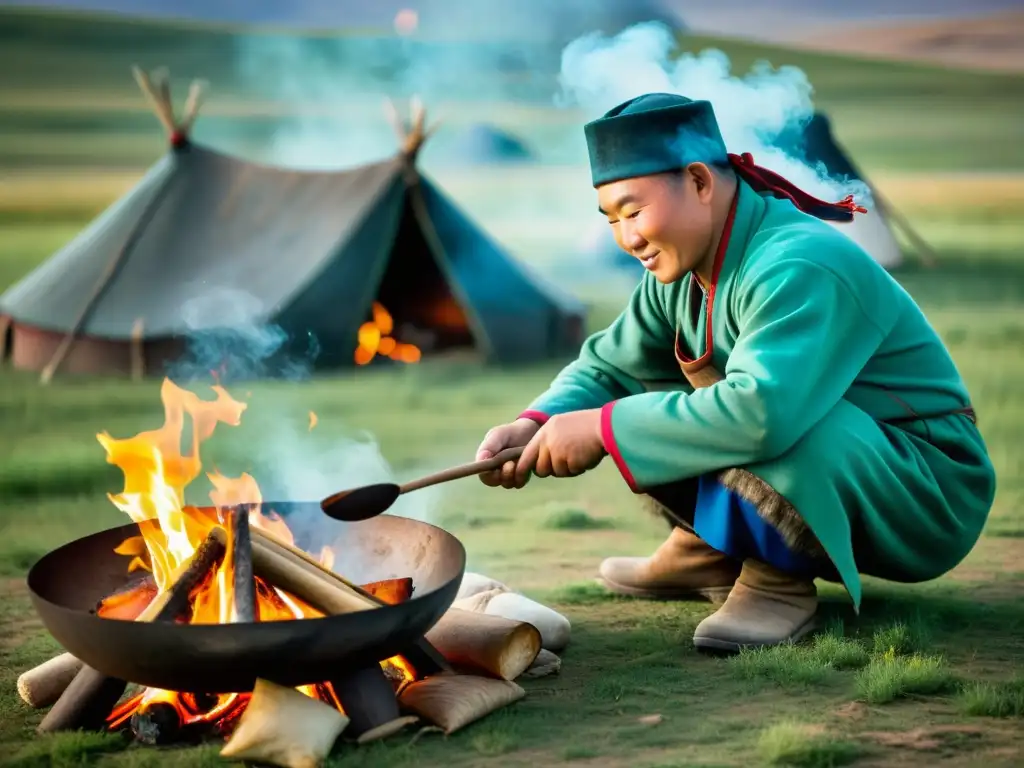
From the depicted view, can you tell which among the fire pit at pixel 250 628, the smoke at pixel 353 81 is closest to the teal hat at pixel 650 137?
the fire pit at pixel 250 628

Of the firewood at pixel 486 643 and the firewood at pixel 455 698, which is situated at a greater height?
the firewood at pixel 486 643

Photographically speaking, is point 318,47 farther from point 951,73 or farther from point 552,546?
point 552,546

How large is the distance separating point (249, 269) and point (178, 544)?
5.40 m

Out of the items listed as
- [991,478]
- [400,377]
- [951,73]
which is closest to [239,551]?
[991,478]

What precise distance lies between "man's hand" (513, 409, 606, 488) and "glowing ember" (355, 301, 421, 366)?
5.39 meters

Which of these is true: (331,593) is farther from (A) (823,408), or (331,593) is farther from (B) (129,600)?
(A) (823,408)

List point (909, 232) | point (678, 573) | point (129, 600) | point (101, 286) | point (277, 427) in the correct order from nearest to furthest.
A: point (129, 600) < point (678, 573) < point (277, 427) < point (101, 286) < point (909, 232)

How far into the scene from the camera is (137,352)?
780 centimetres

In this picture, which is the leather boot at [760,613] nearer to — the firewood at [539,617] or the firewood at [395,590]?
the firewood at [539,617]

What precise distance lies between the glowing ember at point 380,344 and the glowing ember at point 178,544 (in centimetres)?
518

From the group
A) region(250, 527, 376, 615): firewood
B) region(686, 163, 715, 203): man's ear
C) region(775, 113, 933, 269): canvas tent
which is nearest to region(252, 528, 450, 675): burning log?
region(250, 527, 376, 615): firewood

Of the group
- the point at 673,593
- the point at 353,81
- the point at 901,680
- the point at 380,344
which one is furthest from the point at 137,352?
the point at 353,81

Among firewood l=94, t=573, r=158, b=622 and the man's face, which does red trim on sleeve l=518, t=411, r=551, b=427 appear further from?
firewood l=94, t=573, r=158, b=622

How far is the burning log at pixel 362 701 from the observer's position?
260cm
